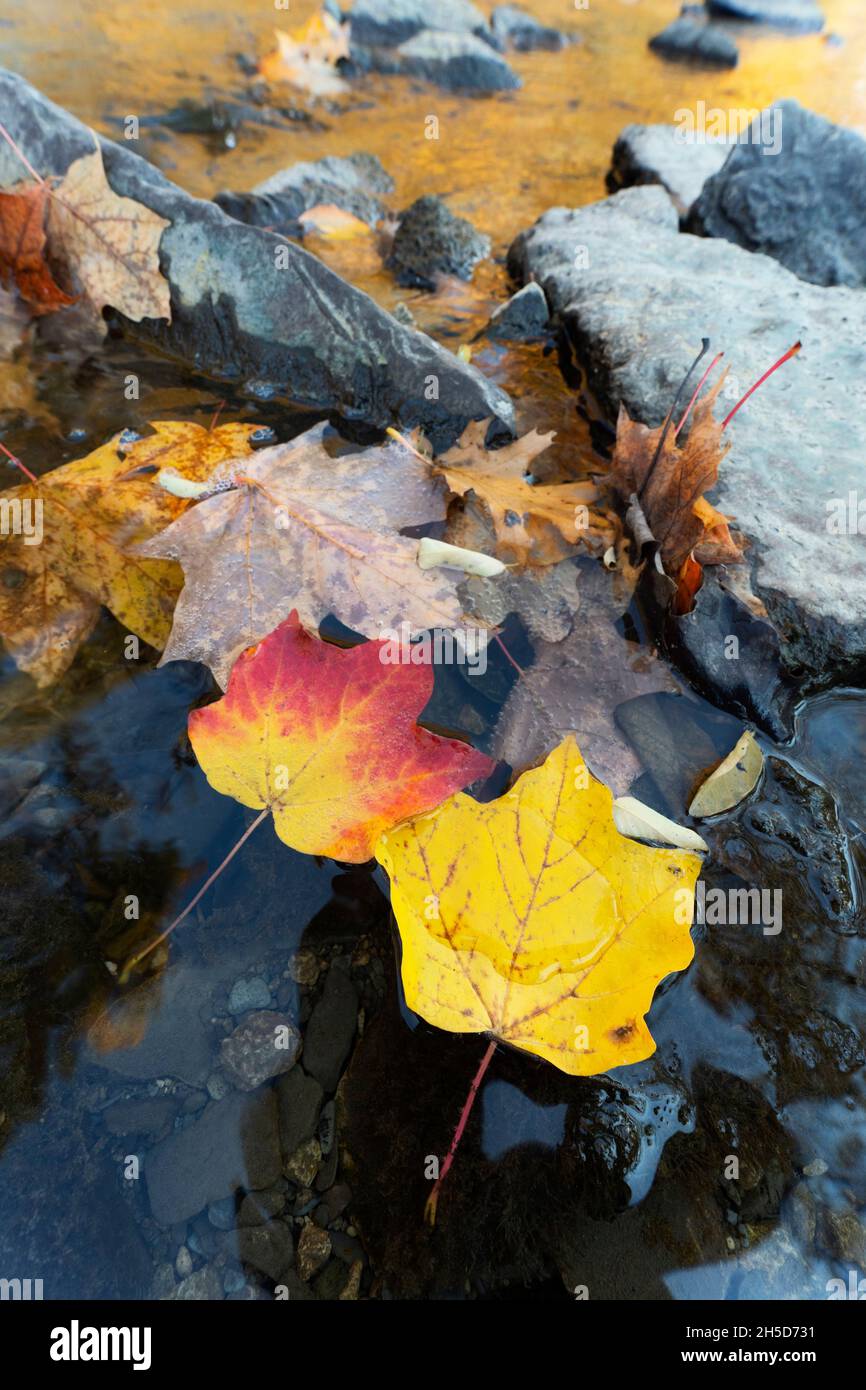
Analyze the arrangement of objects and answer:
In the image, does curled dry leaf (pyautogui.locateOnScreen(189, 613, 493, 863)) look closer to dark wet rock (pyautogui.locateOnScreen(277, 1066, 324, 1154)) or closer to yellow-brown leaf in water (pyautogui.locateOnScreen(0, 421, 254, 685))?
dark wet rock (pyautogui.locateOnScreen(277, 1066, 324, 1154))

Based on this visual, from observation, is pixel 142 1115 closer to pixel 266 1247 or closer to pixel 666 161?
pixel 266 1247

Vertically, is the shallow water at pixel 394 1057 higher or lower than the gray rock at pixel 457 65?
lower

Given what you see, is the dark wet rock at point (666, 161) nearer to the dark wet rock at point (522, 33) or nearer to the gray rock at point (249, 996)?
the dark wet rock at point (522, 33)

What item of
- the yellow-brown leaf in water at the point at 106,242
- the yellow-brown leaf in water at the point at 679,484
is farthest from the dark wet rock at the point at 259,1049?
the yellow-brown leaf in water at the point at 106,242

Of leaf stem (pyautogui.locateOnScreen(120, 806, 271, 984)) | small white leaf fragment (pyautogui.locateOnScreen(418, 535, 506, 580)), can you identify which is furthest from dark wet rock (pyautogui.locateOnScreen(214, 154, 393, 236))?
leaf stem (pyautogui.locateOnScreen(120, 806, 271, 984))

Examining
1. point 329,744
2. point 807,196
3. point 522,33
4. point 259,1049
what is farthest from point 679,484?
point 522,33
